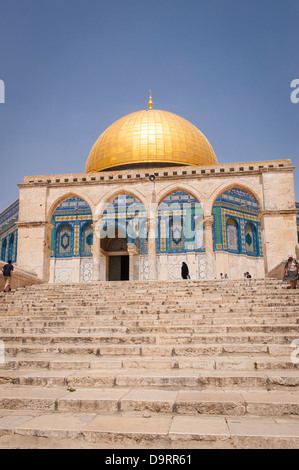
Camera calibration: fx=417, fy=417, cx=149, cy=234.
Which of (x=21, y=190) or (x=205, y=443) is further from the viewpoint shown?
(x=21, y=190)

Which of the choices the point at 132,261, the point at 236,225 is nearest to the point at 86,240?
the point at 132,261

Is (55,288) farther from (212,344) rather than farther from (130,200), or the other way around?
(130,200)

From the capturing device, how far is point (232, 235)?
22.7 metres

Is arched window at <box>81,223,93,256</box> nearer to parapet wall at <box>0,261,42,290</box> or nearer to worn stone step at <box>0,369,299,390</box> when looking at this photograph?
parapet wall at <box>0,261,42,290</box>

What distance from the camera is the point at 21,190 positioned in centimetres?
1515

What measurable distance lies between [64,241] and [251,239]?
1043 centimetres

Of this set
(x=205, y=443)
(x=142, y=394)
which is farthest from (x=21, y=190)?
(x=205, y=443)

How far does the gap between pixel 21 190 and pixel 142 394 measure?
1283 centimetres

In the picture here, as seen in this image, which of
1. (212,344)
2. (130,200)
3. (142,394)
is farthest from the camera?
(130,200)

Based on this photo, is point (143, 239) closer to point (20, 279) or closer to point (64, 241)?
point (64, 241)

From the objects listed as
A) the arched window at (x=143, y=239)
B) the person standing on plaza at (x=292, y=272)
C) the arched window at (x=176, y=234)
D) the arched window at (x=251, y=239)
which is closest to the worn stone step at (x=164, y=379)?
the person standing on plaza at (x=292, y=272)

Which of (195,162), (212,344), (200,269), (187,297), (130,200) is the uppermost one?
(195,162)

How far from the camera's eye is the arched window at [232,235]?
22.4 meters

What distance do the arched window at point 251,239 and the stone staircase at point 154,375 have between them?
1522cm
